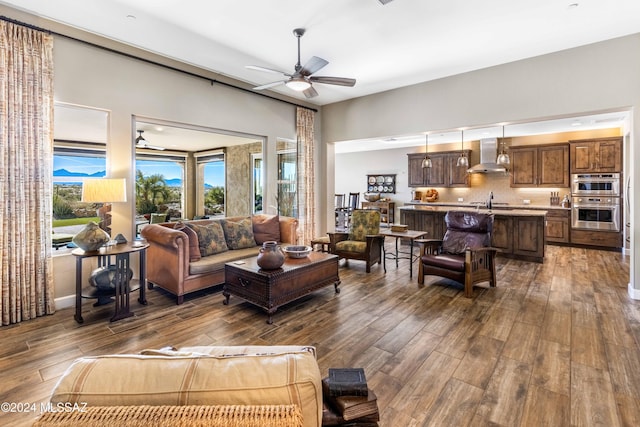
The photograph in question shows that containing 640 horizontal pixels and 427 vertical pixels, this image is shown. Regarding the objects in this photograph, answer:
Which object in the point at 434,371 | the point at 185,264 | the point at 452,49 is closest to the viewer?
the point at 434,371

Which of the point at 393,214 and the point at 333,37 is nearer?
the point at 333,37

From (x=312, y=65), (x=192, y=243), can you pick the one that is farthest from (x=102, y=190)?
(x=312, y=65)

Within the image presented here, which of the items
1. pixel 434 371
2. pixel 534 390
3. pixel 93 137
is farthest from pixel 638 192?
pixel 93 137

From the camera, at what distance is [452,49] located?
4223 mm

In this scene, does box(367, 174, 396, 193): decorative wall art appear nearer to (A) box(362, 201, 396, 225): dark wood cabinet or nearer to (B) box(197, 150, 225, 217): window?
(A) box(362, 201, 396, 225): dark wood cabinet

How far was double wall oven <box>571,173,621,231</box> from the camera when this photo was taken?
22.3 feet

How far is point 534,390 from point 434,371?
662 mm

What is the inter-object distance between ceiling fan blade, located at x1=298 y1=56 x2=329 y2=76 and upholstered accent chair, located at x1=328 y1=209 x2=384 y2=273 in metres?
2.60

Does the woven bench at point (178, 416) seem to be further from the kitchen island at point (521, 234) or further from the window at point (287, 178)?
the kitchen island at point (521, 234)

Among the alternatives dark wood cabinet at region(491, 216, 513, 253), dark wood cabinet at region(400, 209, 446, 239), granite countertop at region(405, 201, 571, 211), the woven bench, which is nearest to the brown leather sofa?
the woven bench

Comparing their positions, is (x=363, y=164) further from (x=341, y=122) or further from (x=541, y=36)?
(x=541, y=36)

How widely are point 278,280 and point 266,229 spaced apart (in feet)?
6.34

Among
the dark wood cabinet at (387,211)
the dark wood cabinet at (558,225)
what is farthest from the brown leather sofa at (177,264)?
the dark wood cabinet at (558,225)

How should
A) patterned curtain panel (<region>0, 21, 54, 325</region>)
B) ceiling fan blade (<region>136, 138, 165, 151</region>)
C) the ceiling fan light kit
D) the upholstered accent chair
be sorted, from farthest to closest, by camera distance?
A: the upholstered accent chair → ceiling fan blade (<region>136, 138, 165, 151</region>) → the ceiling fan light kit → patterned curtain panel (<region>0, 21, 54, 325</region>)
